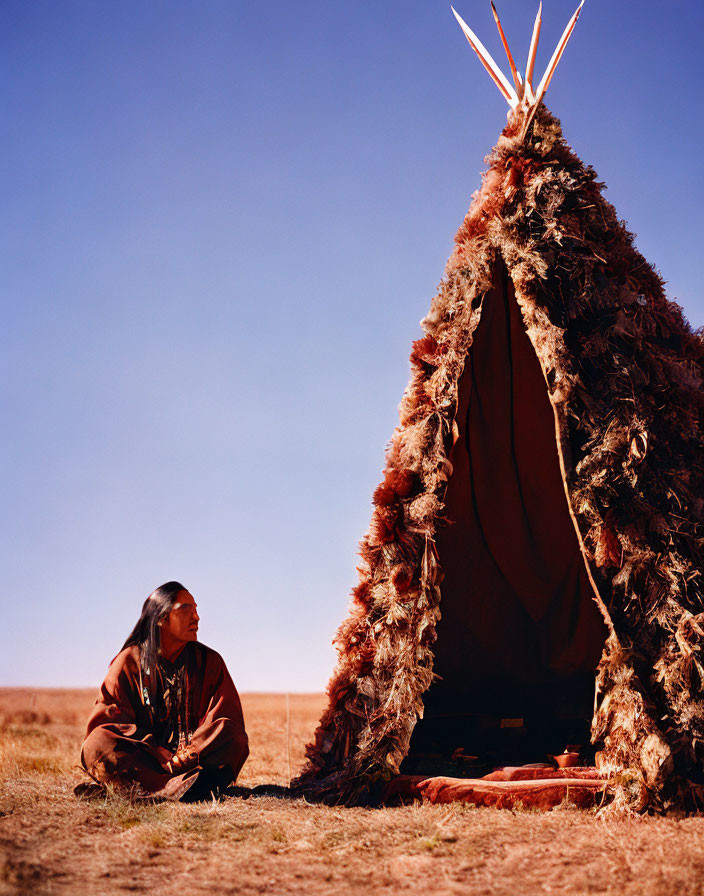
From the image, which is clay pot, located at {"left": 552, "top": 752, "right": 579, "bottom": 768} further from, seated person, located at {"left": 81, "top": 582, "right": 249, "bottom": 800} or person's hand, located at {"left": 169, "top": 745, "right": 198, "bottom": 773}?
person's hand, located at {"left": 169, "top": 745, "right": 198, "bottom": 773}

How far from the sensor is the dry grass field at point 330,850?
3.01 metres

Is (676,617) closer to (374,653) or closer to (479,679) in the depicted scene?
(374,653)

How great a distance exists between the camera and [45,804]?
4.82 meters

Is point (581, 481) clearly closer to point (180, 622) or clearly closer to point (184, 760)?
point (180, 622)

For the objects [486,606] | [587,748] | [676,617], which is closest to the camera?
[676,617]

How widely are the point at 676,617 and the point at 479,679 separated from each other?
2763 mm

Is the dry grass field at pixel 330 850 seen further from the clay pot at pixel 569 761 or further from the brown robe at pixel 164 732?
the clay pot at pixel 569 761

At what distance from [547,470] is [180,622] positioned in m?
3.02

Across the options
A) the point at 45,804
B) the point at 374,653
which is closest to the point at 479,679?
the point at 374,653

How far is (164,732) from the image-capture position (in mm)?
5375

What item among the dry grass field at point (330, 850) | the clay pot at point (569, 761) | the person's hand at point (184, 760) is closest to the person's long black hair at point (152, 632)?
the person's hand at point (184, 760)

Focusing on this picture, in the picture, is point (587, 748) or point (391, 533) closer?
point (391, 533)

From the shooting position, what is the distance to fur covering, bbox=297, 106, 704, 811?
4.20 m

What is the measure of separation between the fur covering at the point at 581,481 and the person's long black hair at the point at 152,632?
4.19 feet
